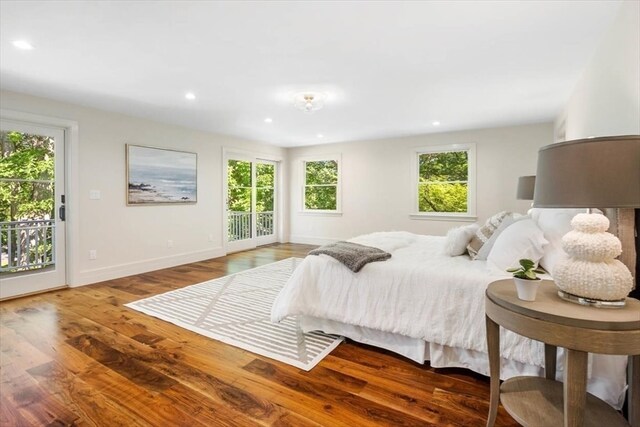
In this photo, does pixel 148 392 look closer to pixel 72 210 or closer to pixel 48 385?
pixel 48 385

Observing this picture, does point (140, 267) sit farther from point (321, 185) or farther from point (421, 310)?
point (421, 310)

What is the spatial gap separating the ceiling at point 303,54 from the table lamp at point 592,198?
129cm

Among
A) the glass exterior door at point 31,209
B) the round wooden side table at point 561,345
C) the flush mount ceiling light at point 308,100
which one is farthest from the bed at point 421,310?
the glass exterior door at point 31,209

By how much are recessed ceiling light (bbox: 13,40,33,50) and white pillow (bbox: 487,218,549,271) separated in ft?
12.3

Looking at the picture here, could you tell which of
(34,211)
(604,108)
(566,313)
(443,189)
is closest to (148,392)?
(566,313)

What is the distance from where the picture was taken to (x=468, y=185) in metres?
5.74

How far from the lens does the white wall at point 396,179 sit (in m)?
5.30

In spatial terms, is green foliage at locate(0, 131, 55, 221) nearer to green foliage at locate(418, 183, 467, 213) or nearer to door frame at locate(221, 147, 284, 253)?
door frame at locate(221, 147, 284, 253)

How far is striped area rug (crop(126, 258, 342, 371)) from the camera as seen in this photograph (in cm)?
240

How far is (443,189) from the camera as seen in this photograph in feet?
19.7

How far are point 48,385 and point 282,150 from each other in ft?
20.4

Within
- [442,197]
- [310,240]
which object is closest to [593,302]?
[442,197]

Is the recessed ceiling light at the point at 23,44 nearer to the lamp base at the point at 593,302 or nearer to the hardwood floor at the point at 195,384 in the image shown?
the hardwood floor at the point at 195,384

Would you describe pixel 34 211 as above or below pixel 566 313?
above
